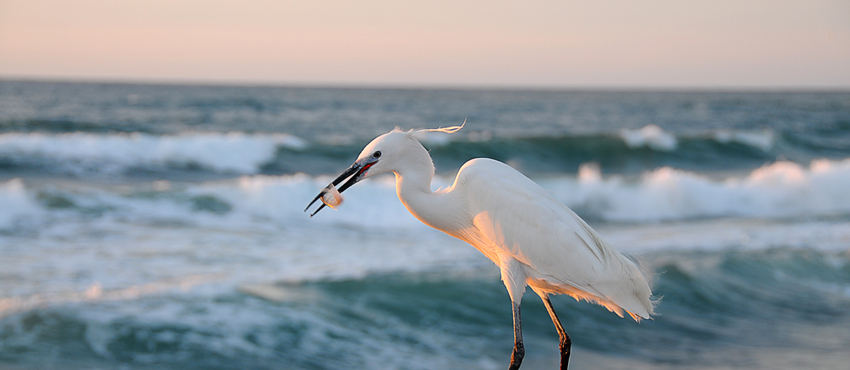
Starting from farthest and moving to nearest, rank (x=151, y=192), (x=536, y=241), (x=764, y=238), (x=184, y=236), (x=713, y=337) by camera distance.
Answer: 1. (x=151, y=192)
2. (x=764, y=238)
3. (x=184, y=236)
4. (x=713, y=337)
5. (x=536, y=241)

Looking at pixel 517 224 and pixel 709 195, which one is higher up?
pixel 709 195

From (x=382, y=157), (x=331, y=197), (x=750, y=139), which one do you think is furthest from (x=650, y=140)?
(x=331, y=197)

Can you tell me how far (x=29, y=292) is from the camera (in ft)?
17.0

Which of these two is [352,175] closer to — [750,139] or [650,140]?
[650,140]

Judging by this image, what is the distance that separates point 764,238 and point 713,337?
11.2 feet

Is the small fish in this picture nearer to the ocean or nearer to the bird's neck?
the bird's neck

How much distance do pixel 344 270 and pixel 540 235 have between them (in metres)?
4.11

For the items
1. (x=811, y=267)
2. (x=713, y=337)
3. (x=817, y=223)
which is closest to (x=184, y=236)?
(x=713, y=337)

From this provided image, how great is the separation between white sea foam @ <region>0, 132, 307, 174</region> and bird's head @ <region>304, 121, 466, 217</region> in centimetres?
1063

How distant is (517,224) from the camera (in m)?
2.42

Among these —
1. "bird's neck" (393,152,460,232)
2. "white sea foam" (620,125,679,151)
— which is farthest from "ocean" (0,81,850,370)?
"white sea foam" (620,125,679,151)

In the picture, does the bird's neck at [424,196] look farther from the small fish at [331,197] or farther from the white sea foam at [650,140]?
the white sea foam at [650,140]

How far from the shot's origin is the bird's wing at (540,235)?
7.97 feet

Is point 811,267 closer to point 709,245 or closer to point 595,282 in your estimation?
point 709,245
